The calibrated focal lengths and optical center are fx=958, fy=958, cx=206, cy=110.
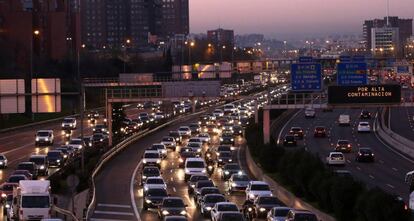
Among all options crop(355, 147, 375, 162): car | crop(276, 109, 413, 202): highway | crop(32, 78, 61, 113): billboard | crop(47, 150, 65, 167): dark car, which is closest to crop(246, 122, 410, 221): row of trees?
crop(276, 109, 413, 202): highway

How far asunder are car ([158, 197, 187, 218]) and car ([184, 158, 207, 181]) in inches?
582

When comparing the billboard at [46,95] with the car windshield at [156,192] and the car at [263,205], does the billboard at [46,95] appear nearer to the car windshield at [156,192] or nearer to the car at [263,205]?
the car windshield at [156,192]

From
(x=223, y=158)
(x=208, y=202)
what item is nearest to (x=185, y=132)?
(x=223, y=158)

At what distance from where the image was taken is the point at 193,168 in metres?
51.3

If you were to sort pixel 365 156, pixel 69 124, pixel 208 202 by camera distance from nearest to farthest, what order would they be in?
pixel 208 202
pixel 365 156
pixel 69 124

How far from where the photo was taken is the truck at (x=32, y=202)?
108 ft

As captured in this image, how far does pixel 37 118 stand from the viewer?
101062 millimetres

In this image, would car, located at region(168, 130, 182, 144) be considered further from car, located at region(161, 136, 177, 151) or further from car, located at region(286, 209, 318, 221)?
car, located at region(286, 209, 318, 221)

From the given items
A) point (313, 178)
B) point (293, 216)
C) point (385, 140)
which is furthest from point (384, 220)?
point (385, 140)

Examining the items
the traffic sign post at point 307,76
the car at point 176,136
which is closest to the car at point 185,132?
the car at point 176,136

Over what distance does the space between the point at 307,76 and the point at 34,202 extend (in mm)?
28752

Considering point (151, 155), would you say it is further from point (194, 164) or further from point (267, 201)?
point (267, 201)

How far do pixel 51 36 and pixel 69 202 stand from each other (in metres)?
97.9

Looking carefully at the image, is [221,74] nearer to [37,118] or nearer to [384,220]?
[37,118]
